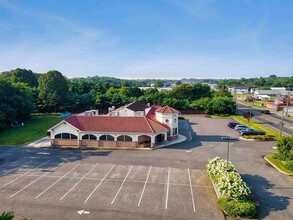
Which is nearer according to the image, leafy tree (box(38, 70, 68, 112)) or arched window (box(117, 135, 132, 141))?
arched window (box(117, 135, 132, 141))

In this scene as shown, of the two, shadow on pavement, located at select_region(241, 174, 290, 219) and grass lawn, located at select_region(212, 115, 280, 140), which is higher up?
grass lawn, located at select_region(212, 115, 280, 140)

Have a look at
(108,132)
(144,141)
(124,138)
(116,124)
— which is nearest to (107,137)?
(108,132)

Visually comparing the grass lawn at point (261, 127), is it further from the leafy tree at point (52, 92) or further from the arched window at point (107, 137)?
the leafy tree at point (52, 92)

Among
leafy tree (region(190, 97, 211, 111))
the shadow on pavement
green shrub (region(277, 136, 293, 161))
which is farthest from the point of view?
leafy tree (region(190, 97, 211, 111))

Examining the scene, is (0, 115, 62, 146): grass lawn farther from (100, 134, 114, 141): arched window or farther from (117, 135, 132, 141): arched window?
(117, 135, 132, 141): arched window

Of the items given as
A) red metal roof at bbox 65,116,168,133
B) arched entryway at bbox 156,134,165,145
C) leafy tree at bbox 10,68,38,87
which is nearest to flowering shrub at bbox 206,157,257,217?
red metal roof at bbox 65,116,168,133

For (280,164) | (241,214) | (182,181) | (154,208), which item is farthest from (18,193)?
(280,164)
